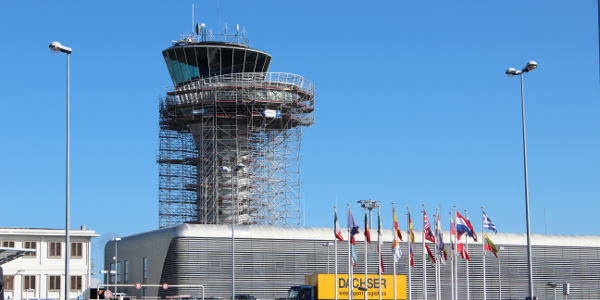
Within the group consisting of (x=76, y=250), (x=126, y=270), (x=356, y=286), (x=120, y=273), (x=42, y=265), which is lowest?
(x=356, y=286)

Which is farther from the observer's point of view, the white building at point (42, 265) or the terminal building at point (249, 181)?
the terminal building at point (249, 181)

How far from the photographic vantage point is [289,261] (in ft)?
348

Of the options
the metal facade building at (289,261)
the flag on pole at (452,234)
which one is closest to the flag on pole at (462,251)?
the flag on pole at (452,234)

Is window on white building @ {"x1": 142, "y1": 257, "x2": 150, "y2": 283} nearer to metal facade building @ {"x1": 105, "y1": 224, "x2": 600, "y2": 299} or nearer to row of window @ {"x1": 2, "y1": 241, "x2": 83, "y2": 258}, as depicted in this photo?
metal facade building @ {"x1": 105, "y1": 224, "x2": 600, "y2": 299}

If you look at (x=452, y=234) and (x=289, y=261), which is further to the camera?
(x=289, y=261)

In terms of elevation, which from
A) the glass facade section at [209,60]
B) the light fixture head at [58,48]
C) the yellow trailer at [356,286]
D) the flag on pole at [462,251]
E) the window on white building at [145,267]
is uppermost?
the glass facade section at [209,60]

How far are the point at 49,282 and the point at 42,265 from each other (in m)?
1.56

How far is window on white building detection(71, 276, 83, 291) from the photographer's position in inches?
3467

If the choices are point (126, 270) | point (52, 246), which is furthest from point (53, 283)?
point (126, 270)

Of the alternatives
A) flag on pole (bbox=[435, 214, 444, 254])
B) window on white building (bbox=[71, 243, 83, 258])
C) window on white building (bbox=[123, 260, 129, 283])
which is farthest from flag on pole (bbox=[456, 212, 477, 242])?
window on white building (bbox=[123, 260, 129, 283])

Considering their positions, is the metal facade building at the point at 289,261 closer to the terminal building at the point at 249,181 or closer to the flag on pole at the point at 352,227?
the terminal building at the point at 249,181

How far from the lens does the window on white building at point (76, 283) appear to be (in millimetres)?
88062

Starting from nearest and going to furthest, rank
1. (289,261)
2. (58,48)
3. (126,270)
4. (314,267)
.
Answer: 1. (58,48)
2. (289,261)
3. (314,267)
4. (126,270)

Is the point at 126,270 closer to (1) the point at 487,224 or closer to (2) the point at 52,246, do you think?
(2) the point at 52,246
